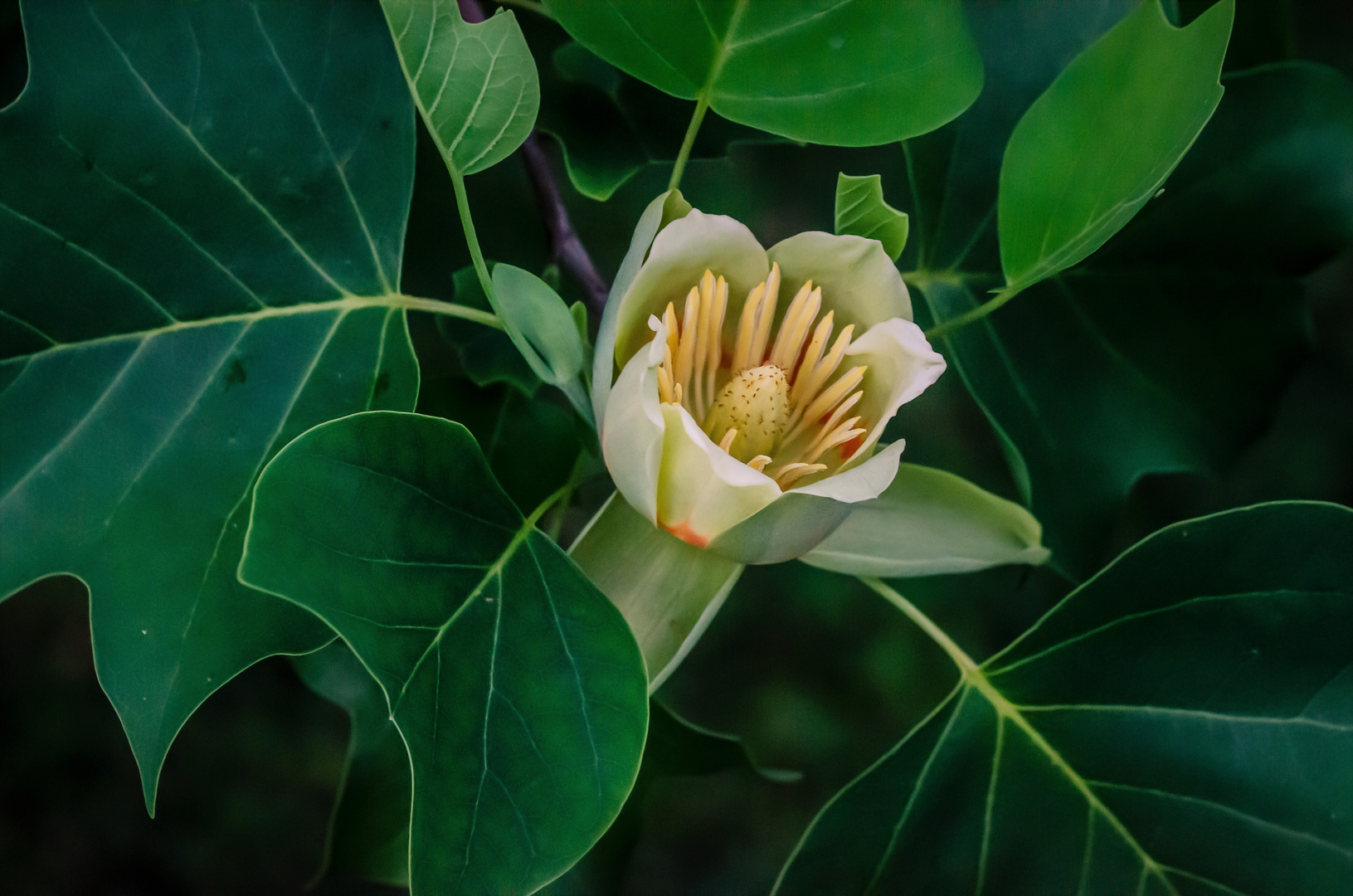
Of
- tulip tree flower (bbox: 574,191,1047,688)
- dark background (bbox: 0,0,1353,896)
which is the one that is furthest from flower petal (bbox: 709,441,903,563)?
dark background (bbox: 0,0,1353,896)

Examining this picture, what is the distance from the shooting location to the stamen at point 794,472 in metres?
0.44

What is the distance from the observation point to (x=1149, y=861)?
0.52 meters

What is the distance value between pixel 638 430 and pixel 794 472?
88 mm

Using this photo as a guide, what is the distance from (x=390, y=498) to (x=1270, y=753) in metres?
0.45

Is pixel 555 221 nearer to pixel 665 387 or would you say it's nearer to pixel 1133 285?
pixel 665 387

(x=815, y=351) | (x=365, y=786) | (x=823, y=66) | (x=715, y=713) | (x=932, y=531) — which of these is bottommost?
(x=715, y=713)

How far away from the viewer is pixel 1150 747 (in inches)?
20.6

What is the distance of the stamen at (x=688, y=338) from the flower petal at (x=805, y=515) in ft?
0.27

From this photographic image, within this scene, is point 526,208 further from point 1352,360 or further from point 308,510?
point 1352,360

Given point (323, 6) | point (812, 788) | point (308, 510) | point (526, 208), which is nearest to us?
point (308, 510)

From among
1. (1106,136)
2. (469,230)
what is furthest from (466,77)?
(1106,136)

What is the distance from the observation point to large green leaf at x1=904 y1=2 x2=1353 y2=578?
0.63 meters

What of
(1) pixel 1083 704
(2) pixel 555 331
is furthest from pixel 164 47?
(1) pixel 1083 704

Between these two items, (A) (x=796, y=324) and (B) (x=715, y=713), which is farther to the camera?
(B) (x=715, y=713)
